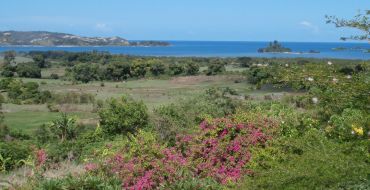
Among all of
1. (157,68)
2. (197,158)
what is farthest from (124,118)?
(157,68)

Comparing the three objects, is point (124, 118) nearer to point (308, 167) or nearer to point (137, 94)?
point (308, 167)

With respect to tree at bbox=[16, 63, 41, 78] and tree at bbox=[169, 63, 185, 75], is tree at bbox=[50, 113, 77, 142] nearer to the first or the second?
tree at bbox=[169, 63, 185, 75]

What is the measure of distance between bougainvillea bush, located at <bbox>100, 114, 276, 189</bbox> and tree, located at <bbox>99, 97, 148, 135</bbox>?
70.8 feet

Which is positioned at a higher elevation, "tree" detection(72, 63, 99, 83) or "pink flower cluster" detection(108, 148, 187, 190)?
"pink flower cluster" detection(108, 148, 187, 190)

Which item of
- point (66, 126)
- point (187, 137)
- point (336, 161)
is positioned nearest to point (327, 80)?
point (336, 161)

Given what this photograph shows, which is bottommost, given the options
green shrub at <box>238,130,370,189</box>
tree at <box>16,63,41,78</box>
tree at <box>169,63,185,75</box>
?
tree at <box>16,63,41,78</box>

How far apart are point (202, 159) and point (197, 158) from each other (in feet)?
0.53

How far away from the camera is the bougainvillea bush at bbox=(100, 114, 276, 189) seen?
307 inches

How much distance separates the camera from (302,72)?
5.76 m

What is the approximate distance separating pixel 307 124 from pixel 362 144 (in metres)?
4.13

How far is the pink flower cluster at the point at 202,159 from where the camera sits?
7.80 meters

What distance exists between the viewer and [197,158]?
8914 mm

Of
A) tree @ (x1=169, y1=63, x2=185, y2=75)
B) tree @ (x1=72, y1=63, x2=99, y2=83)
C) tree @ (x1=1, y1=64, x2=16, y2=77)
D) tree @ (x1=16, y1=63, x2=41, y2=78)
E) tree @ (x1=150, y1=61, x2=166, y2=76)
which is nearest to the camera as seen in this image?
tree @ (x1=1, y1=64, x2=16, y2=77)

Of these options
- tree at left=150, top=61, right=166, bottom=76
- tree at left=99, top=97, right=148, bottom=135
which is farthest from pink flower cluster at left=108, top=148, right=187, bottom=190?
tree at left=150, top=61, right=166, bottom=76
